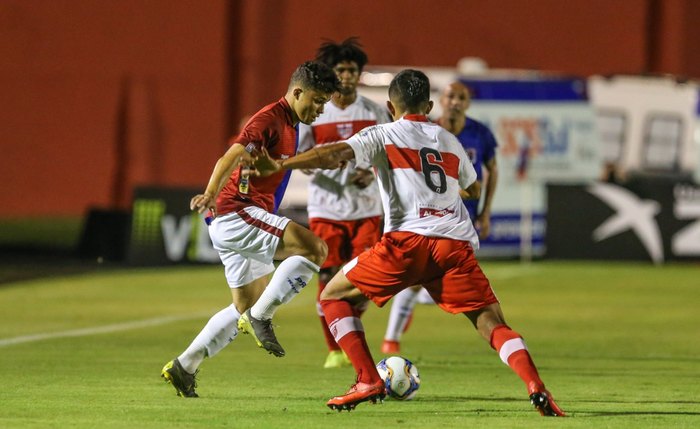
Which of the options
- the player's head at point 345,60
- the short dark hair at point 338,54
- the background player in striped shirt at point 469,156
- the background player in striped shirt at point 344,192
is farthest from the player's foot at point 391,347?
the short dark hair at point 338,54

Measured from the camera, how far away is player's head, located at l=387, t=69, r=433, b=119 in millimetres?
7906

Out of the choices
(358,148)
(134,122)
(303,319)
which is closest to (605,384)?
(358,148)

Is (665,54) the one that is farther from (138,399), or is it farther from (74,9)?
(138,399)

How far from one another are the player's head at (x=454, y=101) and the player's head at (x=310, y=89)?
3.06m

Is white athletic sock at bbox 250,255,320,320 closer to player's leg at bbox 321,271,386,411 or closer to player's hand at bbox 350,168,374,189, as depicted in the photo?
player's leg at bbox 321,271,386,411

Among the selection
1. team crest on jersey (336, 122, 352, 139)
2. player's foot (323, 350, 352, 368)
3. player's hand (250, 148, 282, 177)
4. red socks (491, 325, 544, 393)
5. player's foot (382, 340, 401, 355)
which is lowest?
player's foot (382, 340, 401, 355)

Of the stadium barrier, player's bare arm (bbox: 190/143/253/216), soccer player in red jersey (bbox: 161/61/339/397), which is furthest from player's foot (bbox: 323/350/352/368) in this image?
the stadium barrier

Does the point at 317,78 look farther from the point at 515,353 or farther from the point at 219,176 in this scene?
the point at 515,353

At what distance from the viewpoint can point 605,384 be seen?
9.55 m

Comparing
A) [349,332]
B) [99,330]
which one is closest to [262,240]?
[349,332]

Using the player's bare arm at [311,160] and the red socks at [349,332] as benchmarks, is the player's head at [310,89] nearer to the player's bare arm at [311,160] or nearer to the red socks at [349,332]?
the player's bare arm at [311,160]

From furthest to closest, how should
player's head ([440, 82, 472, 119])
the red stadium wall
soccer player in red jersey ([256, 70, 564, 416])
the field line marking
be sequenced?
the red stadium wall < the field line marking < player's head ([440, 82, 472, 119]) < soccer player in red jersey ([256, 70, 564, 416])

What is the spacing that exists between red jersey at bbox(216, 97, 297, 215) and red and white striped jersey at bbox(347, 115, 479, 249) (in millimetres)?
770

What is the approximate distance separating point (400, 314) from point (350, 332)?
3.65 meters
